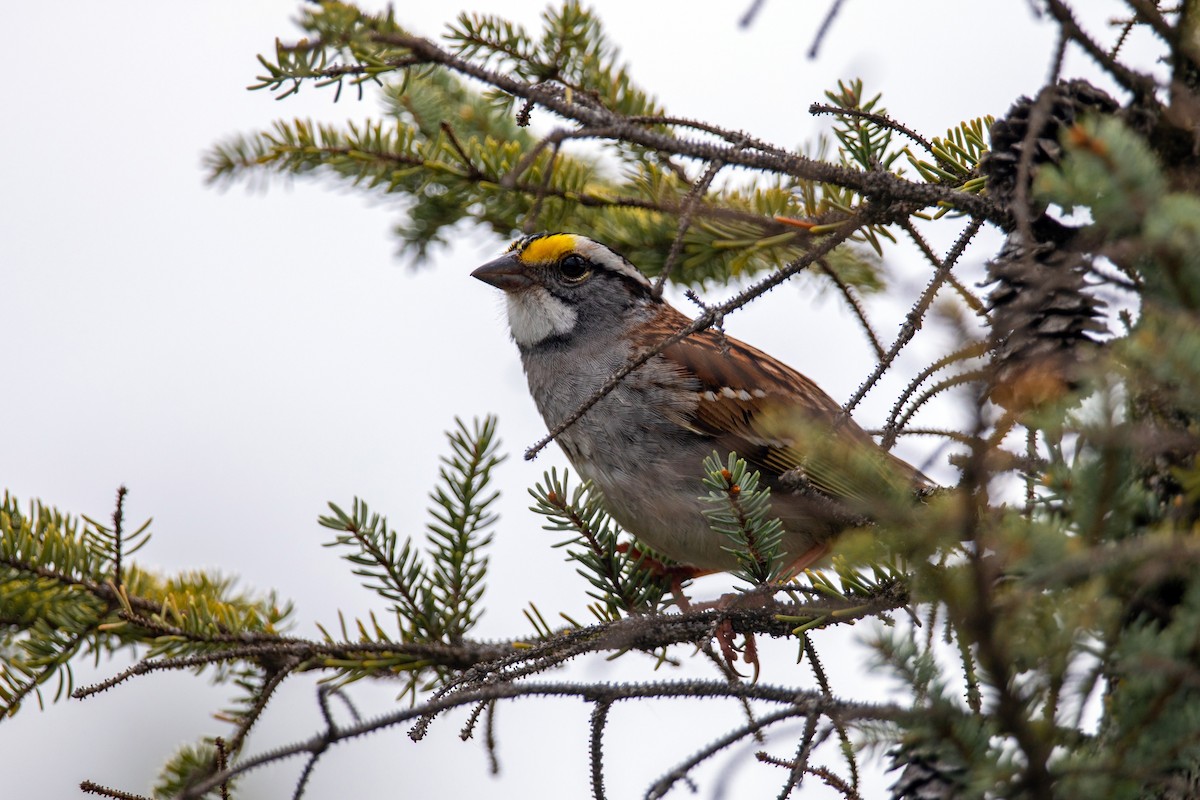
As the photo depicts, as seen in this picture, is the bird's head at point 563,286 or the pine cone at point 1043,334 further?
the bird's head at point 563,286

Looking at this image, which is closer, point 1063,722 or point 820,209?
point 1063,722

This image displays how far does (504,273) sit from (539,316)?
22 cm

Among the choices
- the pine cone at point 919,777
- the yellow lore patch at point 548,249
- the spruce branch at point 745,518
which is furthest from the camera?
the yellow lore patch at point 548,249

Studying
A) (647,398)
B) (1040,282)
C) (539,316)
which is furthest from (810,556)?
(1040,282)

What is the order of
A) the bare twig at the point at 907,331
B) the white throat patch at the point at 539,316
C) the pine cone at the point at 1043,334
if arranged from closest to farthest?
1. the pine cone at the point at 1043,334
2. the bare twig at the point at 907,331
3. the white throat patch at the point at 539,316

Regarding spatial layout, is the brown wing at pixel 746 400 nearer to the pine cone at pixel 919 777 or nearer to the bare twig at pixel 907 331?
the bare twig at pixel 907 331

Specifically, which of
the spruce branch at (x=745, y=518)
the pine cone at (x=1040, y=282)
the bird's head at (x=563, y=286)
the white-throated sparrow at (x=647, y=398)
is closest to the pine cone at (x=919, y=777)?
the pine cone at (x=1040, y=282)

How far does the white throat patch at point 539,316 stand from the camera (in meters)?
4.25

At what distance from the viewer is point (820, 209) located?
3.20 meters

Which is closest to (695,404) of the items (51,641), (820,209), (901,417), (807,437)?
(820,209)

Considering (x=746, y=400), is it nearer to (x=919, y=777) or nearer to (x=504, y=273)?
(x=504, y=273)

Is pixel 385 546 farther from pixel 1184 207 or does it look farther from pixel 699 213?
pixel 1184 207

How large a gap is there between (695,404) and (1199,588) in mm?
2398

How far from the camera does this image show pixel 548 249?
13.7ft
